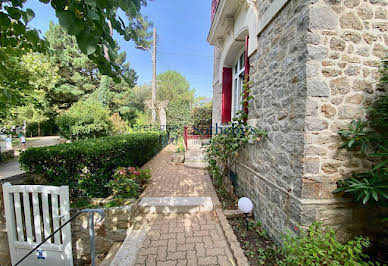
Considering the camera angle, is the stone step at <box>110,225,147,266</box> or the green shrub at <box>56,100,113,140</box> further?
the green shrub at <box>56,100,113,140</box>

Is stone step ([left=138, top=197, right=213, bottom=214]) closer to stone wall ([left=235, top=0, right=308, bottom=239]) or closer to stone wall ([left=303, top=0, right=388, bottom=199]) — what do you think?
stone wall ([left=235, top=0, right=308, bottom=239])

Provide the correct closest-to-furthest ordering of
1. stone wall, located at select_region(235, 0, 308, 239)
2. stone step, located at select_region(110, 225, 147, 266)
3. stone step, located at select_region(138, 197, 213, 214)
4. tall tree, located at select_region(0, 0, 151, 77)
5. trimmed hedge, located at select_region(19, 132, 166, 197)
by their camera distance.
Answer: tall tree, located at select_region(0, 0, 151, 77) → stone wall, located at select_region(235, 0, 308, 239) → stone step, located at select_region(110, 225, 147, 266) → trimmed hedge, located at select_region(19, 132, 166, 197) → stone step, located at select_region(138, 197, 213, 214)

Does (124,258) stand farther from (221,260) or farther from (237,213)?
(237,213)

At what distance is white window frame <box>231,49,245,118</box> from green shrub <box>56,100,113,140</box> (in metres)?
8.35

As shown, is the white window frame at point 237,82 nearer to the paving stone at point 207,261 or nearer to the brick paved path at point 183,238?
the brick paved path at point 183,238

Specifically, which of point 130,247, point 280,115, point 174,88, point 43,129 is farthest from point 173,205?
point 43,129

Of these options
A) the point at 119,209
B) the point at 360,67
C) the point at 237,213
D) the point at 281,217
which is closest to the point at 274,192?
the point at 281,217

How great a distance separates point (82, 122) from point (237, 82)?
898 cm

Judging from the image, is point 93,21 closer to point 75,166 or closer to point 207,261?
point 207,261

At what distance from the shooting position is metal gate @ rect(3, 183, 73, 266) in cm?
230

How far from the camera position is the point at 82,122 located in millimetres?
8938

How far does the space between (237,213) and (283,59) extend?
2.83 meters

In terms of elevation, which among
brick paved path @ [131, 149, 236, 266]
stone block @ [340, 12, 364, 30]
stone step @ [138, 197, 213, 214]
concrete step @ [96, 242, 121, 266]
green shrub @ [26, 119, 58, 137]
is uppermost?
stone block @ [340, 12, 364, 30]

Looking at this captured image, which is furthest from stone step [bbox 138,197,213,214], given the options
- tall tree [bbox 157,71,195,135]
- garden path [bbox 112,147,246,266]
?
tall tree [bbox 157,71,195,135]
